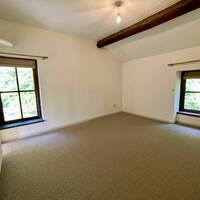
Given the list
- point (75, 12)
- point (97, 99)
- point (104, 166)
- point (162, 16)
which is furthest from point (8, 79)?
point (162, 16)

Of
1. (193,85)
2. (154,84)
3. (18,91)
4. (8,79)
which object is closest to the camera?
(8,79)

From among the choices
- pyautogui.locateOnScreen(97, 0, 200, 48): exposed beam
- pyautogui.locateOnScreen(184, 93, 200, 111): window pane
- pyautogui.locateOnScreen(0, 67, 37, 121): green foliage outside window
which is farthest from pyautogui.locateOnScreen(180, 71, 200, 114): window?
pyautogui.locateOnScreen(0, 67, 37, 121): green foliage outside window

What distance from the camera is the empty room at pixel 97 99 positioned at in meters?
1.59

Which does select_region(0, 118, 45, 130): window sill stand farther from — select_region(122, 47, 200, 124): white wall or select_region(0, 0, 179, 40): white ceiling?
select_region(122, 47, 200, 124): white wall

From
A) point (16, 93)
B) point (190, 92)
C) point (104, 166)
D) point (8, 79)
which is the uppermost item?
point (8, 79)

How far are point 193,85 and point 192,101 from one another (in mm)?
443

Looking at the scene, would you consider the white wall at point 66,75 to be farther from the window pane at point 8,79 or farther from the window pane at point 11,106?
the window pane at point 8,79

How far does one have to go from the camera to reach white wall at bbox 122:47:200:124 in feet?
10.9

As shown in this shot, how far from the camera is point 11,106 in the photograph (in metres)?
2.84

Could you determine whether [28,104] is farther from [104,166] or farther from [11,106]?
[104,166]

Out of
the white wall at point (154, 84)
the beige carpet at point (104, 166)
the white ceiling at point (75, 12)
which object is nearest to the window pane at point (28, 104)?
the beige carpet at point (104, 166)

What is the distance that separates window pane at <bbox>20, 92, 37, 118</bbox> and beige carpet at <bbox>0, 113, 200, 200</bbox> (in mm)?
648

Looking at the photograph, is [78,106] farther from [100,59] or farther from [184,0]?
[184,0]

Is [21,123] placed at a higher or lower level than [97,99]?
lower
